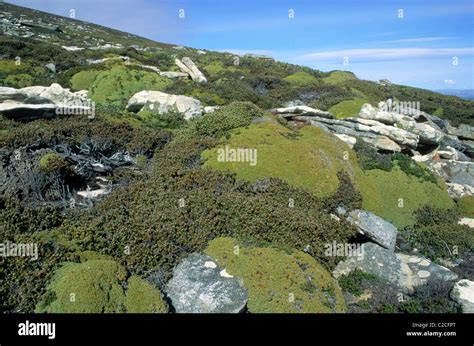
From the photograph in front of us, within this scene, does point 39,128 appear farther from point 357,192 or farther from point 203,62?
point 203,62

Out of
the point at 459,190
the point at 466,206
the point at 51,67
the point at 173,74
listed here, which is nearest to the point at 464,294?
the point at 466,206

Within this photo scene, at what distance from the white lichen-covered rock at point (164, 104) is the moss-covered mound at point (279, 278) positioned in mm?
14413

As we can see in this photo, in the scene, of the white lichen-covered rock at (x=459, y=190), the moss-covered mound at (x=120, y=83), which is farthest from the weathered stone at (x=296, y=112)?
the moss-covered mound at (x=120, y=83)

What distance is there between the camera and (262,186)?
14.7 meters

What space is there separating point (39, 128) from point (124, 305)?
461 inches

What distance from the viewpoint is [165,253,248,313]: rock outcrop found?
28.1ft

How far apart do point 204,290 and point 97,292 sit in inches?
91.4

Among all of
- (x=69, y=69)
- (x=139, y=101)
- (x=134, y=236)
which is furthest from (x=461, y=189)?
(x=69, y=69)

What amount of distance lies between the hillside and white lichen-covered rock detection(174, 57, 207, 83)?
1457 cm

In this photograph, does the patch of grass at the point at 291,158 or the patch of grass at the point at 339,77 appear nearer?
the patch of grass at the point at 291,158

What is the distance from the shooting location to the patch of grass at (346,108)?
30.7m

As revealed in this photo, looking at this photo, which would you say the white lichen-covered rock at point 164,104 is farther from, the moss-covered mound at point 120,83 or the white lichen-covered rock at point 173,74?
the white lichen-covered rock at point 173,74

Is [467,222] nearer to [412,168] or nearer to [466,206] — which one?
[466,206]

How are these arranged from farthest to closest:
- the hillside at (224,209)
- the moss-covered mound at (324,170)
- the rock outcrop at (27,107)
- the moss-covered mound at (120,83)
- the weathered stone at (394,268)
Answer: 1. the moss-covered mound at (120,83)
2. the rock outcrop at (27,107)
3. the moss-covered mound at (324,170)
4. the weathered stone at (394,268)
5. the hillside at (224,209)
